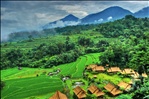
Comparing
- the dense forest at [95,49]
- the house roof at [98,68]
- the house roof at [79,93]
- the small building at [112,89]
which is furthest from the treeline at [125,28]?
the house roof at [79,93]

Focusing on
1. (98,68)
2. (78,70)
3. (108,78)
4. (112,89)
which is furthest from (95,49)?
(112,89)

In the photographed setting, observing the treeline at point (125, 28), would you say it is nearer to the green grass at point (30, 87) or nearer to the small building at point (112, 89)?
the green grass at point (30, 87)

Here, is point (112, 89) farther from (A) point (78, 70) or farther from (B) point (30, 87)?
(A) point (78, 70)

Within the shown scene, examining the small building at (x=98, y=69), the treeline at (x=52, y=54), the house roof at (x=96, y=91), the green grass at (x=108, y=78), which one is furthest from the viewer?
the treeline at (x=52, y=54)

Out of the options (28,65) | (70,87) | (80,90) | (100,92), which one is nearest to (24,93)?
(70,87)

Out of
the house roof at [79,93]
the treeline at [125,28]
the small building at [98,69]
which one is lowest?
the house roof at [79,93]

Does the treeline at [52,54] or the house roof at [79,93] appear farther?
the treeline at [52,54]

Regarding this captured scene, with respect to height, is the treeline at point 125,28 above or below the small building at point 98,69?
above

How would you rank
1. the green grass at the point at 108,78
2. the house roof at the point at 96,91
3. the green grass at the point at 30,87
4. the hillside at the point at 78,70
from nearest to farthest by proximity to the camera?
the hillside at the point at 78,70 → the house roof at the point at 96,91 → the green grass at the point at 108,78 → the green grass at the point at 30,87

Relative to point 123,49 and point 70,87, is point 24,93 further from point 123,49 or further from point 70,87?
point 123,49
